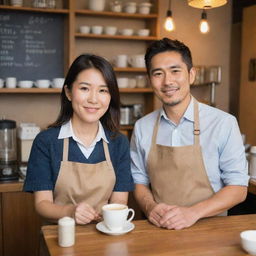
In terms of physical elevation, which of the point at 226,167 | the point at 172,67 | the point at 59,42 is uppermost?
the point at 59,42

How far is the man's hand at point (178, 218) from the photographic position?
1.51 meters

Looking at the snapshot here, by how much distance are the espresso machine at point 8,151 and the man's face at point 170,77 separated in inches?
60.9

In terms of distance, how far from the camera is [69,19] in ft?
11.5

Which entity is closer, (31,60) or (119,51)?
(31,60)

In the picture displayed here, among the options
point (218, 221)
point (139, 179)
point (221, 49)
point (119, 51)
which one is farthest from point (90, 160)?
point (221, 49)

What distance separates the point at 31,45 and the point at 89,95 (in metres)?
2.19

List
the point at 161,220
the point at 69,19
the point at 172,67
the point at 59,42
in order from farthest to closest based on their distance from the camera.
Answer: the point at 59,42
the point at 69,19
the point at 172,67
the point at 161,220

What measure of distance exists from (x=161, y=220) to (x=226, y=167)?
0.50 metres

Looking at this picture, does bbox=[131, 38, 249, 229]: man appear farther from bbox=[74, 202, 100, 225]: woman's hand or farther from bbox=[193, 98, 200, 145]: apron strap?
bbox=[74, 202, 100, 225]: woman's hand

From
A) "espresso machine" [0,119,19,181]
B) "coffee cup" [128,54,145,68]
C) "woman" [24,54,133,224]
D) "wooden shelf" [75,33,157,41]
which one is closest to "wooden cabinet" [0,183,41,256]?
"espresso machine" [0,119,19,181]

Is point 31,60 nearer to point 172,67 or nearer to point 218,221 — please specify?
point 172,67

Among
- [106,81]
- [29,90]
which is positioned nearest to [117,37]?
[29,90]

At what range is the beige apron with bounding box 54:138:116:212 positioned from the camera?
1.72 m

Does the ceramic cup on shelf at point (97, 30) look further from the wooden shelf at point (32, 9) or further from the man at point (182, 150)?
the man at point (182, 150)
